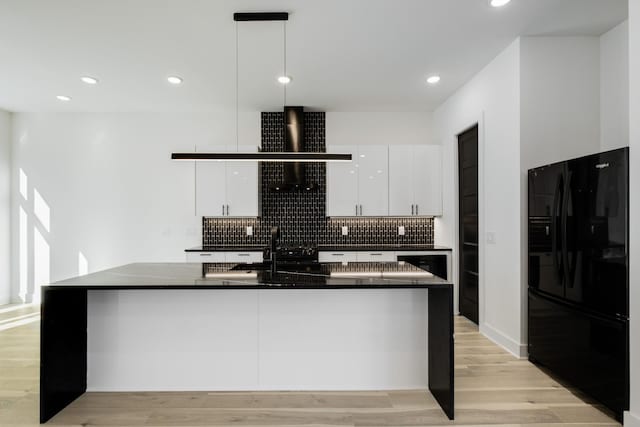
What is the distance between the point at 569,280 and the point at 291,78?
10.5ft

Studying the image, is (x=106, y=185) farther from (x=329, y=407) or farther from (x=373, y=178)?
(x=329, y=407)

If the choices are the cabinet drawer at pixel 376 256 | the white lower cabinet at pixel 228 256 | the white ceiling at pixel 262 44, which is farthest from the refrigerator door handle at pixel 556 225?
the white lower cabinet at pixel 228 256

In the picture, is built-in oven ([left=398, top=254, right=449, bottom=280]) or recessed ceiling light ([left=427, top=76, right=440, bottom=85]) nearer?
recessed ceiling light ([left=427, top=76, right=440, bottom=85])

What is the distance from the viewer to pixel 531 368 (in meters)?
3.02

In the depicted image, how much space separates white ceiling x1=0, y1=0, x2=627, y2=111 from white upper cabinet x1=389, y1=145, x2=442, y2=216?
2.44ft

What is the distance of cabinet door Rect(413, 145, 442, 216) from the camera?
5.03 m

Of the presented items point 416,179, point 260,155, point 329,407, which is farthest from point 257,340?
point 416,179

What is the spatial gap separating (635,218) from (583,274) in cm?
58

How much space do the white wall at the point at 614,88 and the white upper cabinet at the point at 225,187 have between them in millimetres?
3760

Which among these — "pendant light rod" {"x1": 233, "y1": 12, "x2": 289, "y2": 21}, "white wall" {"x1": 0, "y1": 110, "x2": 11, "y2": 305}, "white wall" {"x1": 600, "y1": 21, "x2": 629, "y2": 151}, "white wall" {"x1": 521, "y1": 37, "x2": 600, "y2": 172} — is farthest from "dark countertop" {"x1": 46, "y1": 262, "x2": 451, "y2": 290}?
"white wall" {"x1": 0, "y1": 110, "x2": 11, "y2": 305}

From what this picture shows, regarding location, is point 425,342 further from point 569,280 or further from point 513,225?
point 513,225

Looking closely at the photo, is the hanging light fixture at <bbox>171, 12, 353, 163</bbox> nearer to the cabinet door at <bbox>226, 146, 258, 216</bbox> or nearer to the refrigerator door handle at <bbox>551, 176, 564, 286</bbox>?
the refrigerator door handle at <bbox>551, 176, 564, 286</bbox>

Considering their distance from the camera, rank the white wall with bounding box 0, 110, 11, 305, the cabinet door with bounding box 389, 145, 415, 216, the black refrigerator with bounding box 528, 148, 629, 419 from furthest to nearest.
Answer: the white wall with bounding box 0, 110, 11, 305, the cabinet door with bounding box 389, 145, 415, 216, the black refrigerator with bounding box 528, 148, 629, 419

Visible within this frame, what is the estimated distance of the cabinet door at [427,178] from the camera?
503cm
